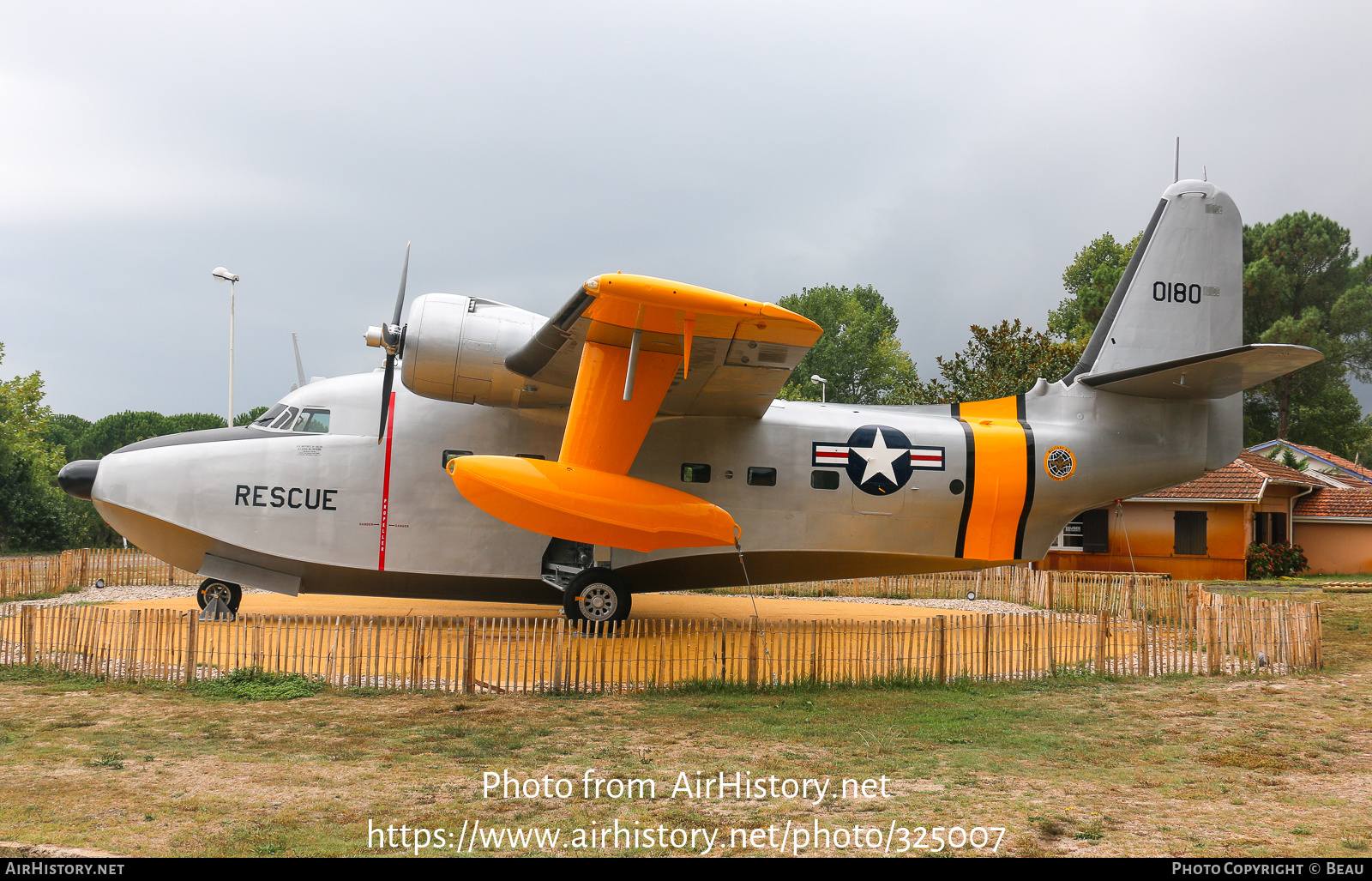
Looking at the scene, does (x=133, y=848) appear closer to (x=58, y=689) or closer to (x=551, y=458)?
(x=58, y=689)

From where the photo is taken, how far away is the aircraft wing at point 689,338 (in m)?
7.79

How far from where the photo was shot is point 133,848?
4238 millimetres

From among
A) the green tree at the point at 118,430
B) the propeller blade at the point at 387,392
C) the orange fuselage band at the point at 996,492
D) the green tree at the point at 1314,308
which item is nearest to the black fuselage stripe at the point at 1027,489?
the orange fuselage band at the point at 996,492

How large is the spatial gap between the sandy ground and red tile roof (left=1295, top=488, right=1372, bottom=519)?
668 inches

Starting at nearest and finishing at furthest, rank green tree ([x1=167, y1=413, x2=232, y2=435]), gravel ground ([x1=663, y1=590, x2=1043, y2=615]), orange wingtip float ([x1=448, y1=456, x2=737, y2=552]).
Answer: orange wingtip float ([x1=448, y1=456, x2=737, y2=552])
gravel ground ([x1=663, y1=590, x2=1043, y2=615])
green tree ([x1=167, y1=413, x2=232, y2=435])

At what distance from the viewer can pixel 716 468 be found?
37.0 feet

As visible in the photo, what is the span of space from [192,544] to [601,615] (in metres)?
5.68

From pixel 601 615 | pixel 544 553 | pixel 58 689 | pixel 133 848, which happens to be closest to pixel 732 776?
pixel 133 848

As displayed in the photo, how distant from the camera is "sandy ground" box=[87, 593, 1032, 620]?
46.0 ft

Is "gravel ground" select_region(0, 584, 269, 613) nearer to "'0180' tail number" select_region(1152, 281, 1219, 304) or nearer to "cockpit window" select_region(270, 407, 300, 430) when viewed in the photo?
"cockpit window" select_region(270, 407, 300, 430)

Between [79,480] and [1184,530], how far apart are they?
90.9 feet

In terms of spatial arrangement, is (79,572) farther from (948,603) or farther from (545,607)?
(948,603)

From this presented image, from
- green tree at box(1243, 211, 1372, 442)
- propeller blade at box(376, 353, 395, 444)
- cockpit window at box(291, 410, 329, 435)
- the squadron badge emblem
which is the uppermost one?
green tree at box(1243, 211, 1372, 442)

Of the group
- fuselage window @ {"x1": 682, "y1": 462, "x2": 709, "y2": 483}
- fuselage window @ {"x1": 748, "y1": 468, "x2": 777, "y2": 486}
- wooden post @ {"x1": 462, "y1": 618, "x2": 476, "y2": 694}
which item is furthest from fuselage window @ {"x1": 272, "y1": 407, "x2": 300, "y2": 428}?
fuselage window @ {"x1": 748, "y1": 468, "x2": 777, "y2": 486}
